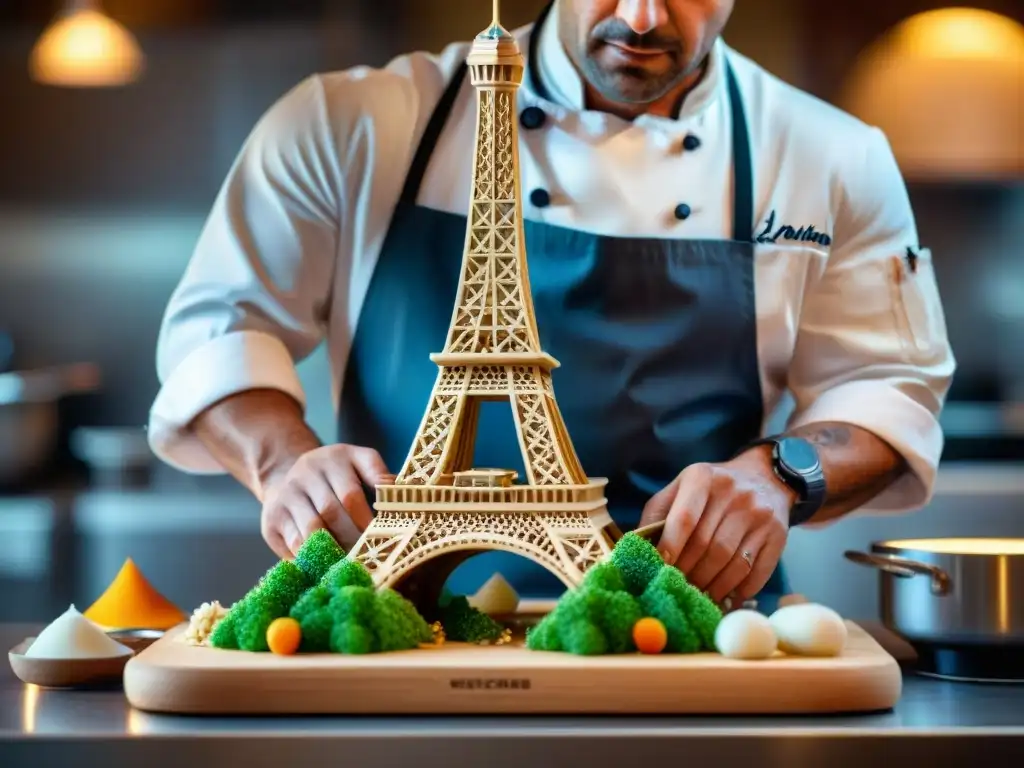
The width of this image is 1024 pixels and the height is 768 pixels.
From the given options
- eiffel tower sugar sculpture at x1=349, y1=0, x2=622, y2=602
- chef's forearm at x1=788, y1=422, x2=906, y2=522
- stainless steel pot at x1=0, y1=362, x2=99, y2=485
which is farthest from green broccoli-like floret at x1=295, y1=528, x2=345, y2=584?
stainless steel pot at x1=0, y1=362, x2=99, y2=485

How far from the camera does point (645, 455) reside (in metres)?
1.74

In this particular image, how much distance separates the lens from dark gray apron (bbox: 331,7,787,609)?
1728 millimetres

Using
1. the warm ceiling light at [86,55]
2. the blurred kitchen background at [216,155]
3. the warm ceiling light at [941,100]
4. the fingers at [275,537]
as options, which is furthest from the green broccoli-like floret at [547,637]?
the warm ceiling light at [86,55]

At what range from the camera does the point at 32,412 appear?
2.91 metres

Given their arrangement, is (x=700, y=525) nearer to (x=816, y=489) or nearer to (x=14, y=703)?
(x=816, y=489)

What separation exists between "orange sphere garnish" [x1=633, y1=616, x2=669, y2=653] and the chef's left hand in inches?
7.5

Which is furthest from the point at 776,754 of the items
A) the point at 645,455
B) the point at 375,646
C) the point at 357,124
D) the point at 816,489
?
the point at 357,124

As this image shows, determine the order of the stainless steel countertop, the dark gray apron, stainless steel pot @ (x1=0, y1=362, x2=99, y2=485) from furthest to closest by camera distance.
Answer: stainless steel pot @ (x1=0, y1=362, x2=99, y2=485)
the dark gray apron
the stainless steel countertop

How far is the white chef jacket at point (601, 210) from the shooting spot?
1.74 metres

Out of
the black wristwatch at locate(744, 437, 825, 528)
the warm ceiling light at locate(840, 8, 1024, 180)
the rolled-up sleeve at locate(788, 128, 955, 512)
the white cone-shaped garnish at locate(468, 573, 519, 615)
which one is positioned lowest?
the white cone-shaped garnish at locate(468, 573, 519, 615)

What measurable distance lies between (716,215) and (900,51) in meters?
1.47

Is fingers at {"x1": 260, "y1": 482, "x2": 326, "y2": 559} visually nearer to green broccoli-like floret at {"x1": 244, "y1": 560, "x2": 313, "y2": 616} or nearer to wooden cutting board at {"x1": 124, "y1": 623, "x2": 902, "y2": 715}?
green broccoli-like floret at {"x1": 244, "y1": 560, "x2": 313, "y2": 616}

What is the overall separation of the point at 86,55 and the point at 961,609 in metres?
2.47

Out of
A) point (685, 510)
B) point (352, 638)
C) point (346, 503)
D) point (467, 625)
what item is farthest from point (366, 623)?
point (685, 510)
